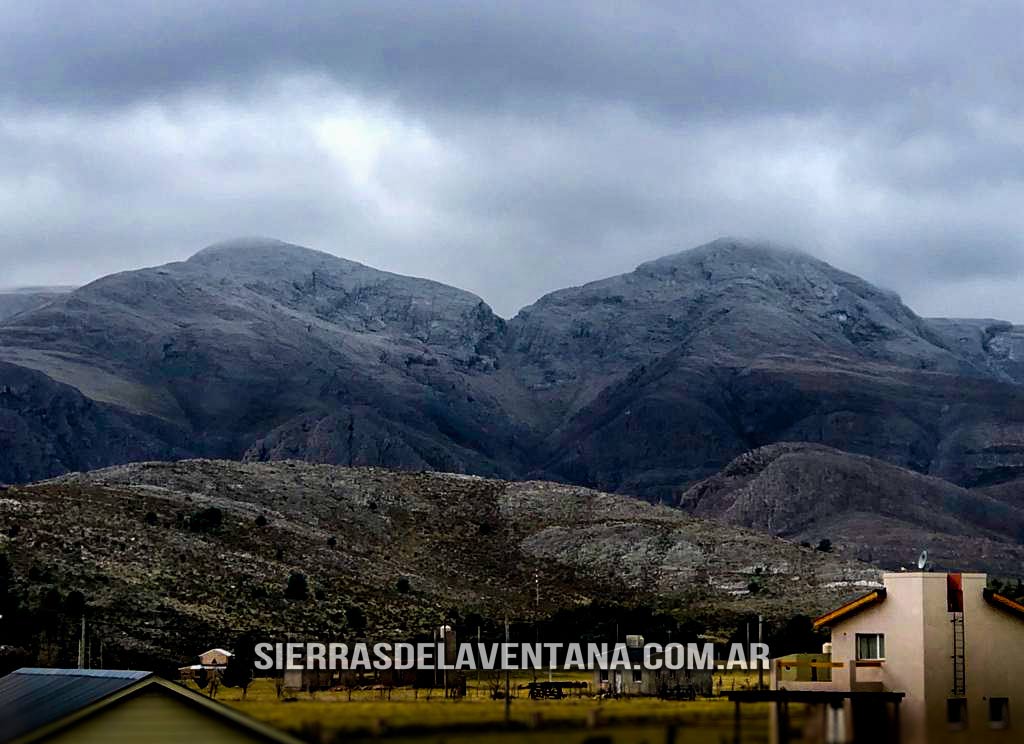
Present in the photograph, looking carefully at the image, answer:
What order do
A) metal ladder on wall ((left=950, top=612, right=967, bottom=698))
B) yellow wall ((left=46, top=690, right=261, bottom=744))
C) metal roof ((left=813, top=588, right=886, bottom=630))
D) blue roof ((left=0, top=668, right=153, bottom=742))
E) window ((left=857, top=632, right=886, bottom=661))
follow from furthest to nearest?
metal roof ((left=813, top=588, right=886, bottom=630)), window ((left=857, top=632, right=886, bottom=661)), metal ladder on wall ((left=950, top=612, right=967, bottom=698)), blue roof ((left=0, top=668, right=153, bottom=742)), yellow wall ((left=46, top=690, right=261, bottom=744))

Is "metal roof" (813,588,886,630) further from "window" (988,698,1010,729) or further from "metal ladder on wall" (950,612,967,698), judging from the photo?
"window" (988,698,1010,729)

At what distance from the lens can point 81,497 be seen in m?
137

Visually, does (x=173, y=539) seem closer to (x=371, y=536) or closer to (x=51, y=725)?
(x=371, y=536)

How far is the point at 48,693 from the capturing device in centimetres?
2761

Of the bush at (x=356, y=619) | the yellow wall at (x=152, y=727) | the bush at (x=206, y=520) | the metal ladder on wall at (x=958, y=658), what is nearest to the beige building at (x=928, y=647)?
the metal ladder on wall at (x=958, y=658)

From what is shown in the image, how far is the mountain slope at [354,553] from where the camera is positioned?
10762 cm

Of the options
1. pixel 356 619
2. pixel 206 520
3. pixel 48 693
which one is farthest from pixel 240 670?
pixel 206 520

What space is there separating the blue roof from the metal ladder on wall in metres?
23.7

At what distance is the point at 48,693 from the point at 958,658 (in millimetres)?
25930

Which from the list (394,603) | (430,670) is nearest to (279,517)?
(394,603)

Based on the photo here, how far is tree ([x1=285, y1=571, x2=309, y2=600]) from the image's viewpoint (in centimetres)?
11669

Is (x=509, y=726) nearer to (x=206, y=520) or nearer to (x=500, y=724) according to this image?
(x=500, y=724)

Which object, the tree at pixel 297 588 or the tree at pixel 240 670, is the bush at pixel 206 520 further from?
the tree at pixel 240 670

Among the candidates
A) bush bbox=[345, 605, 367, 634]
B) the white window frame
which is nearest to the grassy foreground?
the white window frame
